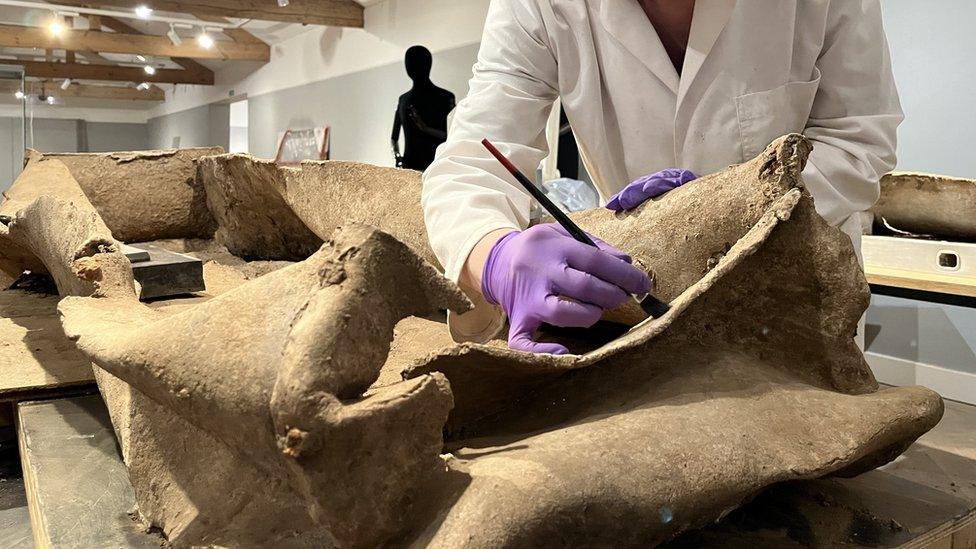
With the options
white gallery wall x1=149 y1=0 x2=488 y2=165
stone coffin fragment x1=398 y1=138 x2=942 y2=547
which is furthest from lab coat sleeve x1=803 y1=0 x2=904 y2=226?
white gallery wall x1=149 y1=0 x2=488 y2=165

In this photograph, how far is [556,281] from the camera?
3.77ft

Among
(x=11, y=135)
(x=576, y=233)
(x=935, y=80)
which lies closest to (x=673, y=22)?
(x=576, y=233)

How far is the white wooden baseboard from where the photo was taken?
3387mm

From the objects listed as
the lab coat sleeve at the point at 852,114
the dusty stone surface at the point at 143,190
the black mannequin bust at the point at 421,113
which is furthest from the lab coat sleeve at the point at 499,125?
the black mannequin bust at the point at 421,113

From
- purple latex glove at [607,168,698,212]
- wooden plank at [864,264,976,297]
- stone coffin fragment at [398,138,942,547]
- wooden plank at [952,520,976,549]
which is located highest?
purple latex glove at [607,168,698,212]

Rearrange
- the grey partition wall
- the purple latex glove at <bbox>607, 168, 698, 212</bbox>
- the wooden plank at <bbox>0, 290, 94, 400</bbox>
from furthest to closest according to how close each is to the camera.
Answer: the grey partition wall
the wooden plank at <bbox>0, 290, 94, 400</bbox>
the purple latex glove at <bbox>607, 168, 698, 212</bbox>

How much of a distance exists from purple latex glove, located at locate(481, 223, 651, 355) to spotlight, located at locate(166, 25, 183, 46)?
13.3 ft

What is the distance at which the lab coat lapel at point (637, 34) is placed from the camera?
163 cm

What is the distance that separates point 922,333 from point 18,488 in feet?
11.5

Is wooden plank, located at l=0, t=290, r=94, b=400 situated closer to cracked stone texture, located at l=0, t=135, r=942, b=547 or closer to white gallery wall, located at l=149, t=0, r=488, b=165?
cracked stone texture, located at l=0, t=135, r=942, b=547

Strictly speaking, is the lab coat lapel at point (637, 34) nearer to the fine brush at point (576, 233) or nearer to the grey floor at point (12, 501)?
the fine brush at point (576, 233)

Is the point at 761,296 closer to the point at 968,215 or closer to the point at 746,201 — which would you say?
the point at 746,201

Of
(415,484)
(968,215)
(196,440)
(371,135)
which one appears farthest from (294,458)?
(371,135)

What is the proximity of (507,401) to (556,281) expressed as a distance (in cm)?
22
